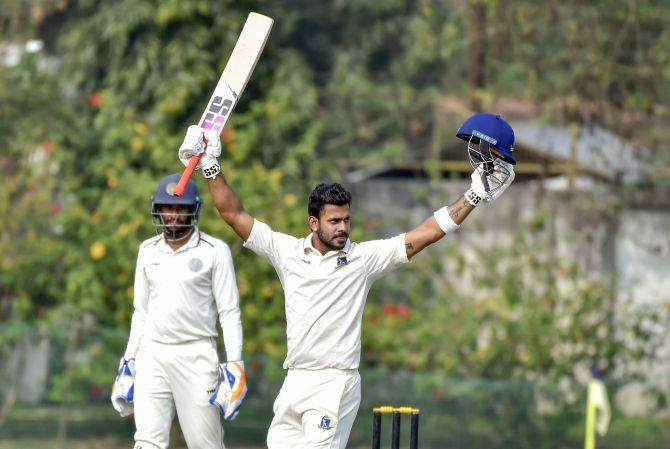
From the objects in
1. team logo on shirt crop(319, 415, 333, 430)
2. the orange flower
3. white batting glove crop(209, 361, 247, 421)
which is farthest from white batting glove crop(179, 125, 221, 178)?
the orange flower

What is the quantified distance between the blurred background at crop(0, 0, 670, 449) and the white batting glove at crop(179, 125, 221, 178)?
18.6 feet

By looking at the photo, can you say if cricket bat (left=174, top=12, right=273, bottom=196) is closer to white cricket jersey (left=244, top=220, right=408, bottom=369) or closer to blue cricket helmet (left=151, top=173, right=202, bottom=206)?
white cricket jersey (left=244, top=220, right=408, bottom=369)

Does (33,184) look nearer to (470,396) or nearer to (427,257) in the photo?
(427,257)

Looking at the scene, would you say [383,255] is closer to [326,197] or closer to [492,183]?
[326,197]

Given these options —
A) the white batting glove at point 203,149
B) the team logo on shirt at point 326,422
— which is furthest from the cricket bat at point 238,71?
the team logo on shirt at point 326,422

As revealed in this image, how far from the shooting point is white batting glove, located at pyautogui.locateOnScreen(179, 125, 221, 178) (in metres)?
6.82

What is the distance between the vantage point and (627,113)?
1514 cm

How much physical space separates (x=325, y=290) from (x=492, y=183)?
97 cm

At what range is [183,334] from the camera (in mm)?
7699

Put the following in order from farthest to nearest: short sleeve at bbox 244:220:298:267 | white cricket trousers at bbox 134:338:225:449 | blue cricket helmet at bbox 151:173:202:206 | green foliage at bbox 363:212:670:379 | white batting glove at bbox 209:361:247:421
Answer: green foliage at bbox 363:212:670:379 < blue cricket helmet at bbox 151:173:202:206 < white cricket trousers at bbox 134:338:225:449 < white batting glove at bbox 209:361:247:421 < short sleeve at bbox 244:220:298:267

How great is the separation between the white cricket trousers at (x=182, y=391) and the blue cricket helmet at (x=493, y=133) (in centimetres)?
200

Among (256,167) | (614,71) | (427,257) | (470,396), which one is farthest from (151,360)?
(614,71)

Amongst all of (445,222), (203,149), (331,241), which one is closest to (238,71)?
(203,149)

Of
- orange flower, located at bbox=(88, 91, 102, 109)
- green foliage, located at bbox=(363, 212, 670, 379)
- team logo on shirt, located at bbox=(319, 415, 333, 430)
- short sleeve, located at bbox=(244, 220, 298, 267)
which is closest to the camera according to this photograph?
team logo on shirt, located at bbox=(319, 415, 333, 430)
